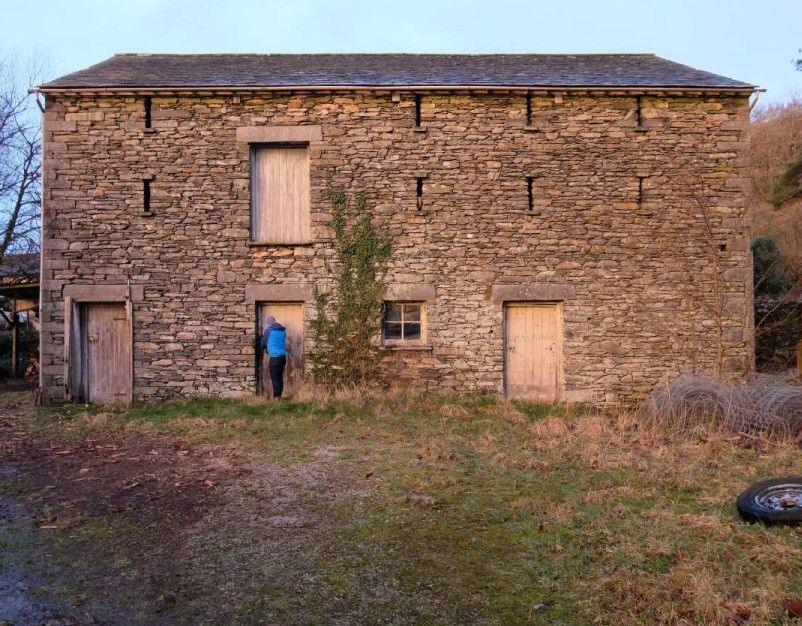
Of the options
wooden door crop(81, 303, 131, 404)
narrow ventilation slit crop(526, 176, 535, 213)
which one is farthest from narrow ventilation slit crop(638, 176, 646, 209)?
wooden door crop(81, 303, 131, 404)

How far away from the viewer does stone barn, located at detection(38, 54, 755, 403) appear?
10.9 m

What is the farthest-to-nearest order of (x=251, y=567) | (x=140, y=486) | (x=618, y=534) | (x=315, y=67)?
(x=315, y=67) < (x=140, y=486) < (x=618, y=534) < (x=251, y=567)

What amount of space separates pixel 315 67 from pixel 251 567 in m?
10.7

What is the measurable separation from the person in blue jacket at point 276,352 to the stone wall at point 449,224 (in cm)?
59

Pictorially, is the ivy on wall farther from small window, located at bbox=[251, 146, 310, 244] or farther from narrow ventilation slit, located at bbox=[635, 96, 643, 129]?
narrow ventilation slit, located at bbox=[635, 96, 643, 129]

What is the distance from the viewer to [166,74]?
457 inches

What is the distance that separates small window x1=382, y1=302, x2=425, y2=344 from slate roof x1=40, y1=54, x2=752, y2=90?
3980mm

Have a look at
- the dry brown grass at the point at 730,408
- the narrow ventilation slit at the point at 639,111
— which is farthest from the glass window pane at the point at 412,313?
the narrow ventilation slit at the point at 639,111

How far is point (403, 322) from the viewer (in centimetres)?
1112

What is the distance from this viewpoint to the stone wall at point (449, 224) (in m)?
10.9

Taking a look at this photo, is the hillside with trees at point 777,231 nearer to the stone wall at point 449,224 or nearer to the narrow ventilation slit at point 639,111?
the stone wall at point 449,224

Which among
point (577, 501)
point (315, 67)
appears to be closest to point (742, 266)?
point (577, 501)

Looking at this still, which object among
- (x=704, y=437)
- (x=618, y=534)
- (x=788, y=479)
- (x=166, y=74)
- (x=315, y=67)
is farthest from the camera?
(x=315, y=67)

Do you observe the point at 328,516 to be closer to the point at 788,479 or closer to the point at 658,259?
the point at 788,479
